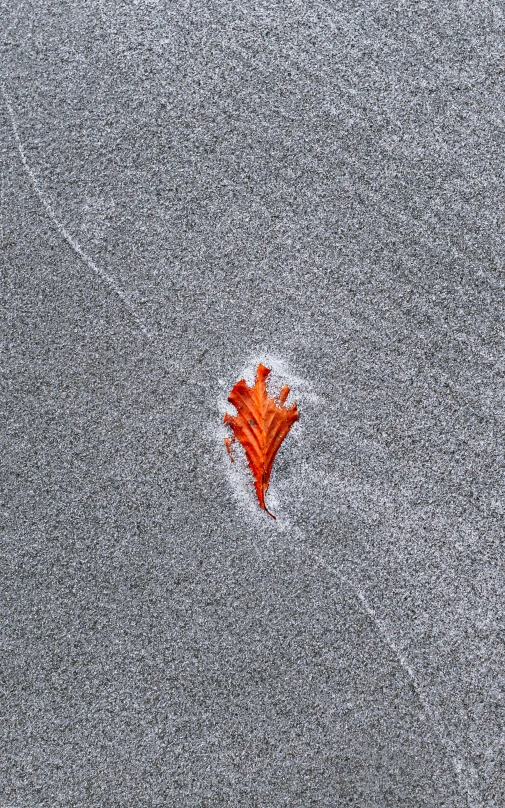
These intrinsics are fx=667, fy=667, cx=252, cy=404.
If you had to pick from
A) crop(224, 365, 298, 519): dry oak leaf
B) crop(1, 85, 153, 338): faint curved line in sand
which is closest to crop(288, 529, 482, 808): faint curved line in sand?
crop(224, 365, 298, 519): dry oak leaf

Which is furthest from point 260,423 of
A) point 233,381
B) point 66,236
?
point 66,236

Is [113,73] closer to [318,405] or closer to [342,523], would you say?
[318,405]

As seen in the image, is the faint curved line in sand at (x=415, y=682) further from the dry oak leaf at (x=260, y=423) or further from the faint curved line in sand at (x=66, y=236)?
the faint curved line in sand at (x=66, y=236)

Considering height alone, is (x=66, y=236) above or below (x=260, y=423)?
above

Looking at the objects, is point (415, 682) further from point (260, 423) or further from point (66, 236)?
point (66, 236)

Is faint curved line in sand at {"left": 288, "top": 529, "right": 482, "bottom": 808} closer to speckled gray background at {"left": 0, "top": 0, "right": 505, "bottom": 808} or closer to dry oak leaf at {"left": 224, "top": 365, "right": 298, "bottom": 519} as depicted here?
speckled gray background at {"left": 0, "top": 0, "right": 505, "bottom": 808}

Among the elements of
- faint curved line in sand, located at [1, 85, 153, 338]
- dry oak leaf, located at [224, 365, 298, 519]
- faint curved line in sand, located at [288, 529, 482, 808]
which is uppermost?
faint curved line in sand, located at [1, 85, 153, 338]
